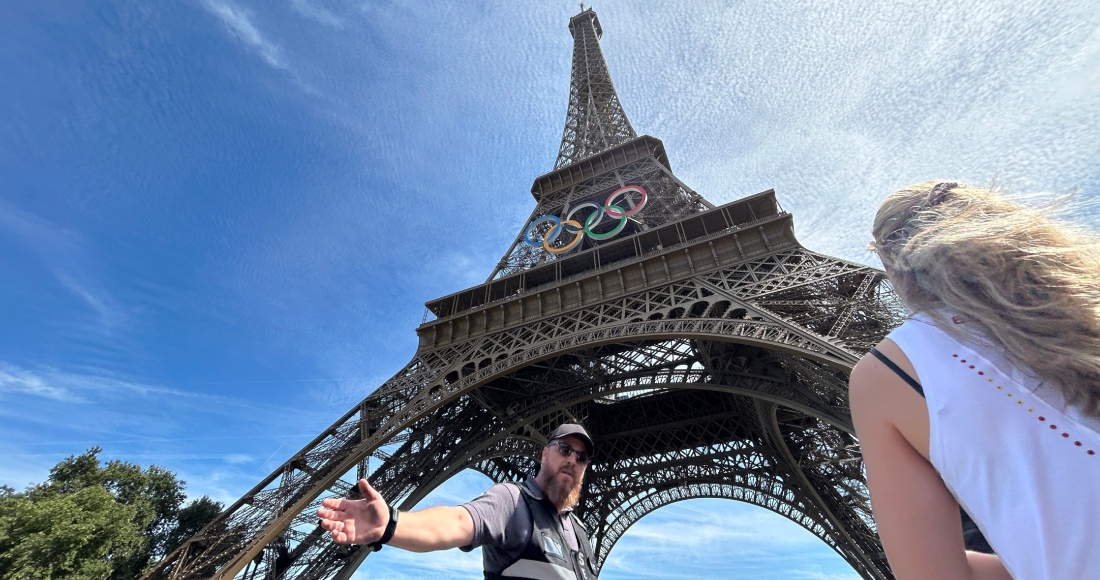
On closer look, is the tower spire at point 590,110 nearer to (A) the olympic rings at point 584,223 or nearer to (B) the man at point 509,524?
(A) the olympic rings at point 584,223

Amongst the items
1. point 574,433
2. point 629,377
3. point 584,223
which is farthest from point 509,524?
point 584,223

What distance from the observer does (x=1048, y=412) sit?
1.00 metres

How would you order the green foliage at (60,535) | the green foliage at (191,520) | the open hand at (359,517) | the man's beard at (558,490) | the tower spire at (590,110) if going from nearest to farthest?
1. the open hand at (359,517)
2. the man's beard at (558,490)
3. the green foliage at (60,535)
4. the green foliage at (191,520)
5. the tower spire at (590,110)

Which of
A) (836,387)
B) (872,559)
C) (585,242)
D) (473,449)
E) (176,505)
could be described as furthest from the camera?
(176,505)

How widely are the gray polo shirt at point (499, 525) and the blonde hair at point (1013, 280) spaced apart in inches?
61.5

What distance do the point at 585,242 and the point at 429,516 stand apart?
1905 centimetres

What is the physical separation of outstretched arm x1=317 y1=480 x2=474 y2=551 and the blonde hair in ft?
5.17

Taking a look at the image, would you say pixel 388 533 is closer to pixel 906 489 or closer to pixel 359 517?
pixel 359 517

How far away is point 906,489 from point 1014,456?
232 millimetres

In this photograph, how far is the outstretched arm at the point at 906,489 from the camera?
1.07m

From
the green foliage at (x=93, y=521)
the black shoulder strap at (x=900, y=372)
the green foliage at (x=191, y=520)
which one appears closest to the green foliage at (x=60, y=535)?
the green foliage at (x=93, y=521)

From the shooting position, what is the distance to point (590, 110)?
1081 inches

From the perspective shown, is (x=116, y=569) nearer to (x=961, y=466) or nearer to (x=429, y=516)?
(x=429, y=516)

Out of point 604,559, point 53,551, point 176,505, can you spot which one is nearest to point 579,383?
point 604,559
